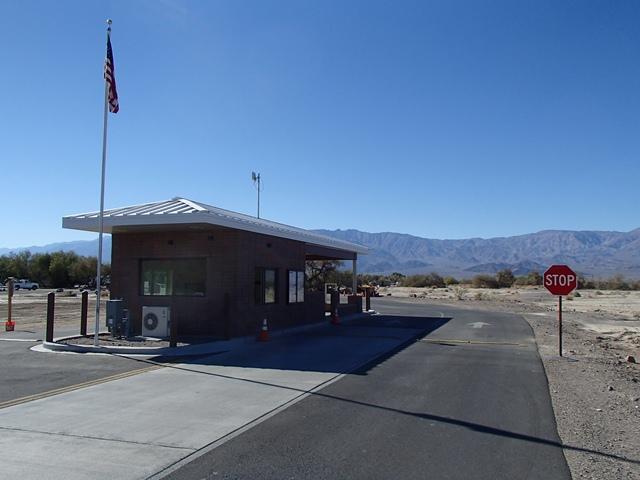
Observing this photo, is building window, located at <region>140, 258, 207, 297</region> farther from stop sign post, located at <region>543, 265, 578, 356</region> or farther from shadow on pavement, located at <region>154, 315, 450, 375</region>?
stop sign post, located at <region>543, 265, 578, 356</region>

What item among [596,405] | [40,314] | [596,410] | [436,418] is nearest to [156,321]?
[436,418]

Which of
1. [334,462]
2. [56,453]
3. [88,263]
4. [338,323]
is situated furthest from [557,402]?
[88,263]

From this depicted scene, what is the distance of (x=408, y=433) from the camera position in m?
7.73

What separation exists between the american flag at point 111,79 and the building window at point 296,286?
877 cm

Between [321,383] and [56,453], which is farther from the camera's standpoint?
[321,383]

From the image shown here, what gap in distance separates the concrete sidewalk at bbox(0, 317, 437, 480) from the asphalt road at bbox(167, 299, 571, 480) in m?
0.48

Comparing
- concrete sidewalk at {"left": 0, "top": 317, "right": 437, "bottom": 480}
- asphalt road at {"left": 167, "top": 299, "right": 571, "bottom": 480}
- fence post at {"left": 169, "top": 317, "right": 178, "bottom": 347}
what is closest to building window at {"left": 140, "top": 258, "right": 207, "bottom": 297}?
fence post at {"left": 169, "top": 317, "right": 178, "bottom": 347}

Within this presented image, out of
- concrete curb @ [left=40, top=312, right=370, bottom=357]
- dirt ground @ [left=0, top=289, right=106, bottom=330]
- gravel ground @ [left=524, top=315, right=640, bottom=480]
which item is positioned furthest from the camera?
dirt ground @ [left=0, top=289, right=106, bottom=330]

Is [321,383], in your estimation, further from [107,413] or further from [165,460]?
[165,460]

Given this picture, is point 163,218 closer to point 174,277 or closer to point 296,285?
point 174,277

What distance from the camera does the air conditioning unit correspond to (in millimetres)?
18016

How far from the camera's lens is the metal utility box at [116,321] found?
59.2 ft

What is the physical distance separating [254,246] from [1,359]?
7.94 meters

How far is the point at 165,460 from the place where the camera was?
259 inches
